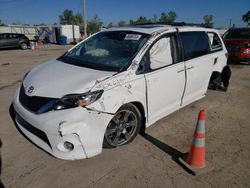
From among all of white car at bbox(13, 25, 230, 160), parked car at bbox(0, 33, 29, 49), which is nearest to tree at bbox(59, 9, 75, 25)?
parked car at bbox(0, 33, 29, 49)

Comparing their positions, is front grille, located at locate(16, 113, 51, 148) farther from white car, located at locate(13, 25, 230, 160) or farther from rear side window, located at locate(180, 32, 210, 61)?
rear side window, located at locate(180, 32, 210, 61)

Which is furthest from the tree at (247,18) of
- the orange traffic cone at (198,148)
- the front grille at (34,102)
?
the front grille at (34,102)

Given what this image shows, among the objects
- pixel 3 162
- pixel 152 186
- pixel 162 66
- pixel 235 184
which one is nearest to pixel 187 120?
pixel 162 66

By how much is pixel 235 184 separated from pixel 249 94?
4.04m

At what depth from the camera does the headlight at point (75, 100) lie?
2.59m

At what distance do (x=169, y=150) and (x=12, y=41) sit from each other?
20.5 m

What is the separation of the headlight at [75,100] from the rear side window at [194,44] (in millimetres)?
2116

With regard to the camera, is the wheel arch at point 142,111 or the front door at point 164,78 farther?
the front door at point 164,78

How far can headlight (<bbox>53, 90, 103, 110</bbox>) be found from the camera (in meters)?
2.59

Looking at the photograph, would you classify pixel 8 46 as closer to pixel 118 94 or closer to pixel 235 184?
pixel 118 94

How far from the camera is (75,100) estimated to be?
2.61m

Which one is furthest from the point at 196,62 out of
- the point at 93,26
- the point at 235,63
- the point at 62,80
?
the point at 93,26

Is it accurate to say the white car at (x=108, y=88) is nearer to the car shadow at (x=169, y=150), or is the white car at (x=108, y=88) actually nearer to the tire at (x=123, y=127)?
the tire at (x=123, y=127)

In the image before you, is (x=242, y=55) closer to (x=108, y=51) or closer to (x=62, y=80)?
(x=108, y=51)
